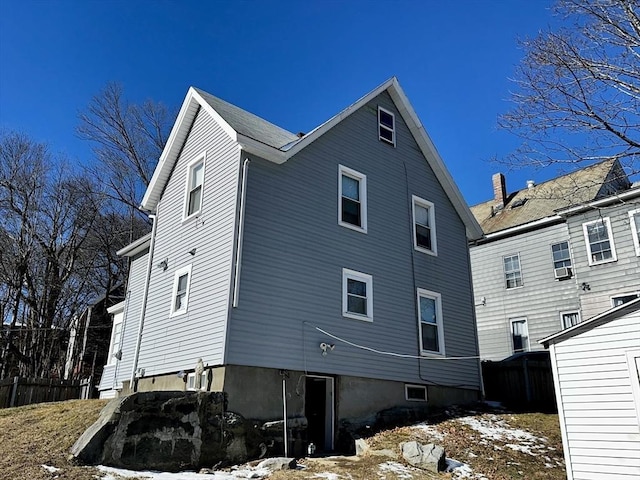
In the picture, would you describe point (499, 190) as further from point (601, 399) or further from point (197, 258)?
point (197, 258)

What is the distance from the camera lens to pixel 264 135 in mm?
13367

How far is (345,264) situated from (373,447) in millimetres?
4471

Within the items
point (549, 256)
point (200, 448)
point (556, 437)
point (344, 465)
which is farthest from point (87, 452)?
point (549, 256)

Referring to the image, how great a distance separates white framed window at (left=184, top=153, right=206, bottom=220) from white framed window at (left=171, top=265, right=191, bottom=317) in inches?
62.0

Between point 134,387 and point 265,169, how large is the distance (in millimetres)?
6836

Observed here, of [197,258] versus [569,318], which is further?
[569,318]

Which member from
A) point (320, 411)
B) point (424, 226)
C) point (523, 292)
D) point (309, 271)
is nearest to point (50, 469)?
point (320, 411)

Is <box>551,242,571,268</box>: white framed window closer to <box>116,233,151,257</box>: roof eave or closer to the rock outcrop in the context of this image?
the rock outcrop

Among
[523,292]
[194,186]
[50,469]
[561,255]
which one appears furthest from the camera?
[523,292]

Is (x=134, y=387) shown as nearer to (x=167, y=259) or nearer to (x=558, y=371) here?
(x=167, y=259)

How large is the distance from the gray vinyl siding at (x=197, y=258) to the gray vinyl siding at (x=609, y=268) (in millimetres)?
12877

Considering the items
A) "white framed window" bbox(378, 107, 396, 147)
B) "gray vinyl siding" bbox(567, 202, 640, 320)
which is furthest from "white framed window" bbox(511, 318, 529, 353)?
"white framed window" bbox(378, 107, 396, 147)

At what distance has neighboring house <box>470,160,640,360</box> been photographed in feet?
55.5

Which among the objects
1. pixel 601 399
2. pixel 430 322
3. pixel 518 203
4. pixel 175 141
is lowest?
pixel 601 399
